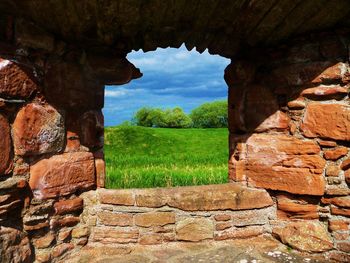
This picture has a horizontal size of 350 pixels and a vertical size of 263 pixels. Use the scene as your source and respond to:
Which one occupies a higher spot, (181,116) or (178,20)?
(181,116)

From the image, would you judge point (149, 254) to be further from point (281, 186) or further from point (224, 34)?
point (224, 34)

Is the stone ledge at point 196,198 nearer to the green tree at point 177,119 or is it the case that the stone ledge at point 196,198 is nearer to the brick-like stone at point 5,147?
the brick-like stone at point 5,147

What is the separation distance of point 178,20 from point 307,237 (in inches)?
80.9

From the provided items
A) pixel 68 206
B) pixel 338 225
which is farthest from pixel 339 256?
pixel 68 206

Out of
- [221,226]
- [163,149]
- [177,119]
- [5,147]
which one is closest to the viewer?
[5,147]

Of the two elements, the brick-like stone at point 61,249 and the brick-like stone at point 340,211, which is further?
the brick-like stone at point 340,211

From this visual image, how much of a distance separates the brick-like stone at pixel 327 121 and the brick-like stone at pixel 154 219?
137 cm

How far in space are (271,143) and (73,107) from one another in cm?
174

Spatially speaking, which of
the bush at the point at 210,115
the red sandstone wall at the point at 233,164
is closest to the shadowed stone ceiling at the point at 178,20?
the red sandstone wall at the point at 233,164

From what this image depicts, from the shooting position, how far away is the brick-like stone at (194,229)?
9.74 feet

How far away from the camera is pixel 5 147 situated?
2.34 metres

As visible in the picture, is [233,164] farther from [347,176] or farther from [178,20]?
[178,20]

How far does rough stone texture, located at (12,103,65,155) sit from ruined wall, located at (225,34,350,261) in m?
1.59

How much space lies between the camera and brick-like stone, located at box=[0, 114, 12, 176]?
2309 mm
